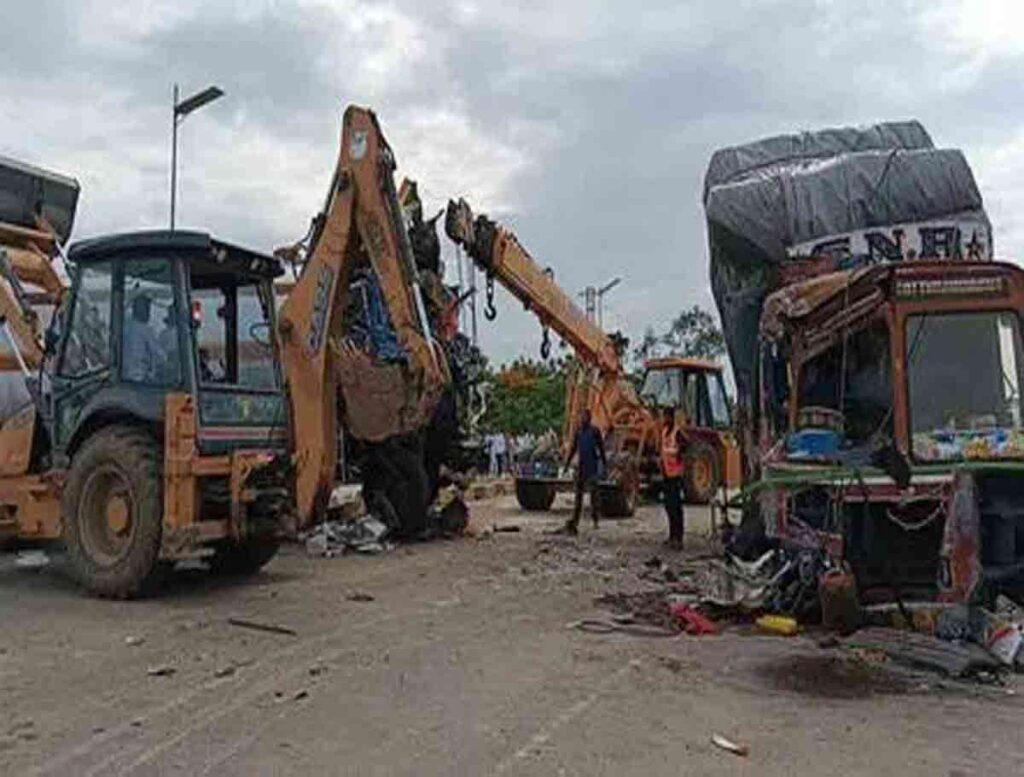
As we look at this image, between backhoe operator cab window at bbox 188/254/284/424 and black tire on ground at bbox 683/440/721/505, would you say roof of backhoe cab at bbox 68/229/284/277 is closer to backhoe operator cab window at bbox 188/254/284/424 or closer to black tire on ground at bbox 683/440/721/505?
backhoe operator cab window at bbox 188/254/284/424

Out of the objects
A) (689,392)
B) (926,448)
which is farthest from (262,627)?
(689,392)

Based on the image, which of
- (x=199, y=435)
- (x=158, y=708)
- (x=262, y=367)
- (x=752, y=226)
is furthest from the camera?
(x=752, y=226)

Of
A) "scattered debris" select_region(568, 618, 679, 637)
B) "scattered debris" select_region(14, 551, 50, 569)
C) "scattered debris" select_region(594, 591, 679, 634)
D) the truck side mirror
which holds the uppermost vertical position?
the truck side mirror

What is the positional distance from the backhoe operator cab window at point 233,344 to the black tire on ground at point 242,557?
4.04ft

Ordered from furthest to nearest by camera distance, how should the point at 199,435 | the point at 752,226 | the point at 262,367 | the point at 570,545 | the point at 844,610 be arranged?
the point at 570,545 < the point at 752,226 < the point at 262,367 < the point at 199,435 < the point at 844,610

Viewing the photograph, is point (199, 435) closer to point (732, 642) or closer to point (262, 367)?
point (262, 367)

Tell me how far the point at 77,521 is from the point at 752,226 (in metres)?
6.84

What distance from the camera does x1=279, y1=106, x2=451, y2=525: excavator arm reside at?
38.3 feet

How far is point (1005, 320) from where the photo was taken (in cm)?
842

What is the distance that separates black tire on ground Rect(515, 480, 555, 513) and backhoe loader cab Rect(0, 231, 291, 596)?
10096 mm

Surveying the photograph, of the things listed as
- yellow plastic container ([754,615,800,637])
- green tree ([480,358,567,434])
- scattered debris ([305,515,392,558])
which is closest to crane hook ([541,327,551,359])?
scattered debris ([305,515,392,558])

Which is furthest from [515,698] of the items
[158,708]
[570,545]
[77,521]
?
[570,545]

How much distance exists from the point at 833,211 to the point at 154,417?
6.52 meters

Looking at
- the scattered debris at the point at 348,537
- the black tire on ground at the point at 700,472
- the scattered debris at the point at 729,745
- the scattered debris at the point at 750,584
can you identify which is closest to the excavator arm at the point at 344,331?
the scattered debris at the point at 348,537
